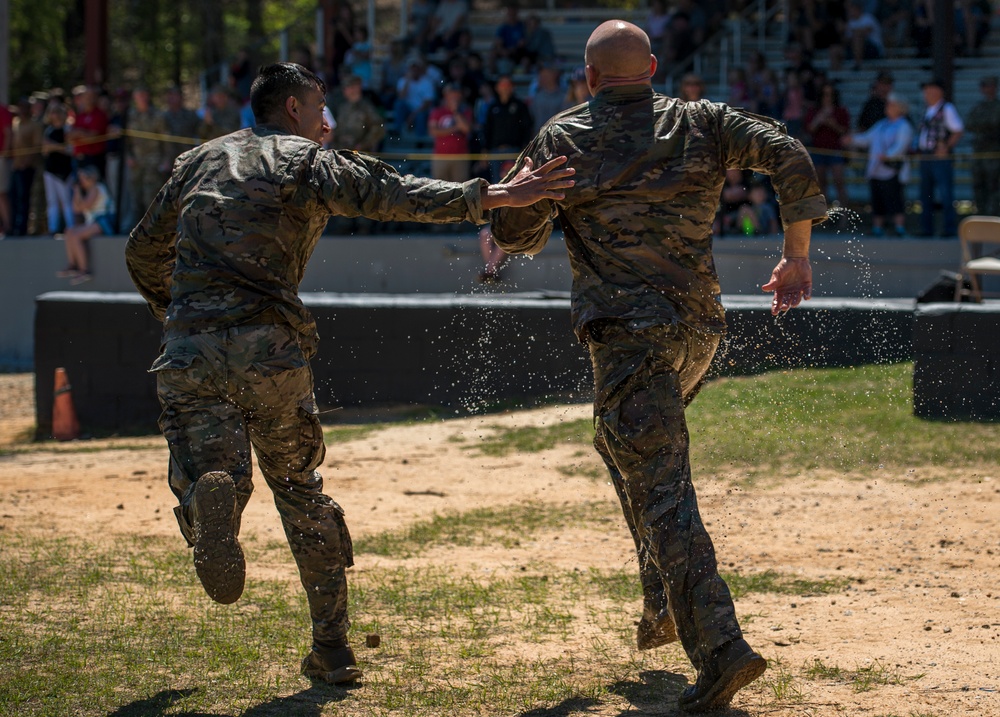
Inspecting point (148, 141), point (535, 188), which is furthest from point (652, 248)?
point (148, 141)

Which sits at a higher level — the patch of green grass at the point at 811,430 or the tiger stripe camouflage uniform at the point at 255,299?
the tiger stripe camouflage uniform at the point at 255,299

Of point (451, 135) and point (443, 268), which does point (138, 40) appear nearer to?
point (443, 268)

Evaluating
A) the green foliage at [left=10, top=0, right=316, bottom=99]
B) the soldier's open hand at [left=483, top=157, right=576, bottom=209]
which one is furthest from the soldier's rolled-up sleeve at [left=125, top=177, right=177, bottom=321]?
the green foliage at [left=10, top=0, right=316, bottom=99]

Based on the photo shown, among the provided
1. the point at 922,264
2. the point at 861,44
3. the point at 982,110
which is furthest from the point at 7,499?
the point at 861,44

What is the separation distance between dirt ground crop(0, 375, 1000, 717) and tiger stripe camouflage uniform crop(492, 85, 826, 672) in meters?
0.93

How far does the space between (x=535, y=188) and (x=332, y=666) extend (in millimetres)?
1903

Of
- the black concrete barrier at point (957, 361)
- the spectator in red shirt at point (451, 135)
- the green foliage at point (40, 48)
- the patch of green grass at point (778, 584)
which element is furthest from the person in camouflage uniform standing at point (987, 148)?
the green foliage at point (40, 48)

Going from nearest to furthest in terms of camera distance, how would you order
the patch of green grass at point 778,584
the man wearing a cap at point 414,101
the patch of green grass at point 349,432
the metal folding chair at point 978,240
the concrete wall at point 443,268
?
the patch of green grass at point 778,584, the metal folding chair at point 978,240, the patch of green grass at point 349,432, the concrete wall at point 443,268, the man wearing a cap at point 414,101

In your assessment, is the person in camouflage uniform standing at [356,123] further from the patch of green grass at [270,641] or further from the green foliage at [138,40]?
the green foliage at [138,40]

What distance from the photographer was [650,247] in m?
4.59

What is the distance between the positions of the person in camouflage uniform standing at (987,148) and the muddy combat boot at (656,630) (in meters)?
11.1

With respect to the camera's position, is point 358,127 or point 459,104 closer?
point 358,127

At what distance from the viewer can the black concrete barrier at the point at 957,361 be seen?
9.84m

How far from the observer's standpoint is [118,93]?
19578 mm
